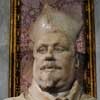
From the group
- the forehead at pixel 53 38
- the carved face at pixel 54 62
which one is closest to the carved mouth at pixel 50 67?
the carved face at pixel 54 62

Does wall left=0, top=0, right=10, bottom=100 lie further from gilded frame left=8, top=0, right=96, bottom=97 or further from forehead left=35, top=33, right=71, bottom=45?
forehead left=35, top=33, right=71, bottom=45

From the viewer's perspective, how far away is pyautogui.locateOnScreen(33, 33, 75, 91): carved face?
2236 millimetres

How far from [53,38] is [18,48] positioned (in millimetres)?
210

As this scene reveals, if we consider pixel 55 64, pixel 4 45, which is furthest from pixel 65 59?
pixel 4 45

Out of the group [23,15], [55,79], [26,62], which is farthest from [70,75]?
[23,15]

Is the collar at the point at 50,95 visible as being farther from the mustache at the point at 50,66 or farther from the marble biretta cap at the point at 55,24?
the marble biretta cap at the point at 55,24

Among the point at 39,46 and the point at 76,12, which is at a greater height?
the point at 76,12

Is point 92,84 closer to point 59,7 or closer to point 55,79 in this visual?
point 55,79

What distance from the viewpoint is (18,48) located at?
238 centimetres

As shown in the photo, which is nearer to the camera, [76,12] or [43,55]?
[43,55]

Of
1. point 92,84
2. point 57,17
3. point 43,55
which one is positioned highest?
point 57,17

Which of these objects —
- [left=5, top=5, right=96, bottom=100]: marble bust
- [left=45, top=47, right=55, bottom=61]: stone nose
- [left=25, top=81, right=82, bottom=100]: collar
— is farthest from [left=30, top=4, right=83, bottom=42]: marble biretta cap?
[left=25, top=81, right=82, bottom=100]: collar

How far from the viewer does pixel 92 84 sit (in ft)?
7.63

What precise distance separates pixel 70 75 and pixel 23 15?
0.40 meters
